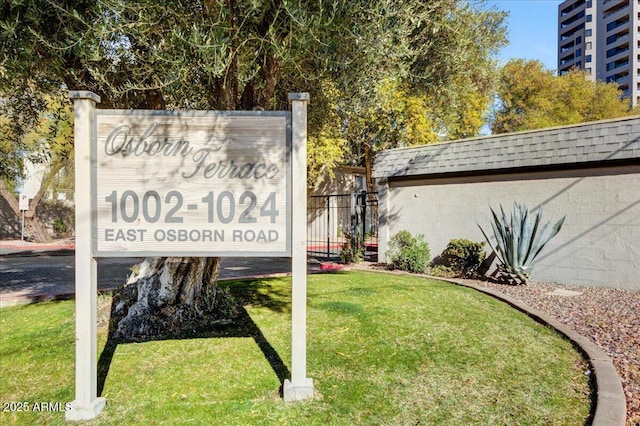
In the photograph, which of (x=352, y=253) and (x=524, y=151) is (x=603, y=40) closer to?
(x=524, y=151)

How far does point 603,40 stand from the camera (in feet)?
200

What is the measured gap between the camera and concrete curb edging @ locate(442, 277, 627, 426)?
2703 mm

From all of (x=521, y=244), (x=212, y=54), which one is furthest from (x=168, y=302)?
(x=521, y=244)

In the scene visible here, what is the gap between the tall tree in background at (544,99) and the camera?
2609 cm

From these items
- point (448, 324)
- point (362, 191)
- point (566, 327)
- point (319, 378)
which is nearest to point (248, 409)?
point (319, 378)

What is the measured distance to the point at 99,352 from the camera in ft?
13.3

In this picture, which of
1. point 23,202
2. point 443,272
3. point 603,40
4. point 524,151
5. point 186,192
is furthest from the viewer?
point 603,40

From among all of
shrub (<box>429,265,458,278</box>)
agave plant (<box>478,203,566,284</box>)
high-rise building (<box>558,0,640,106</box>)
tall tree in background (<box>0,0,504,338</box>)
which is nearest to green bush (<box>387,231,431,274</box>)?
shrub (<box>429,265,458,278</box>)

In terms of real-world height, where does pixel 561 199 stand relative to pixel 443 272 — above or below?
above

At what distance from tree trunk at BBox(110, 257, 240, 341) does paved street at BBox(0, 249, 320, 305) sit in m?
3.49

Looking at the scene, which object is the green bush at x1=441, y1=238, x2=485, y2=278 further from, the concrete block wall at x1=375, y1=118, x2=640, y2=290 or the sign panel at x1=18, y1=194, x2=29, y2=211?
the sign panel at x1=18, y1=194, x2=29, y2=211

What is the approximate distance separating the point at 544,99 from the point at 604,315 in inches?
975

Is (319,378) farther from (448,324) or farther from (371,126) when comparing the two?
(371,126)

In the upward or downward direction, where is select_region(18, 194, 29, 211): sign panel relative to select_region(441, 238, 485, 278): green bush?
upward
